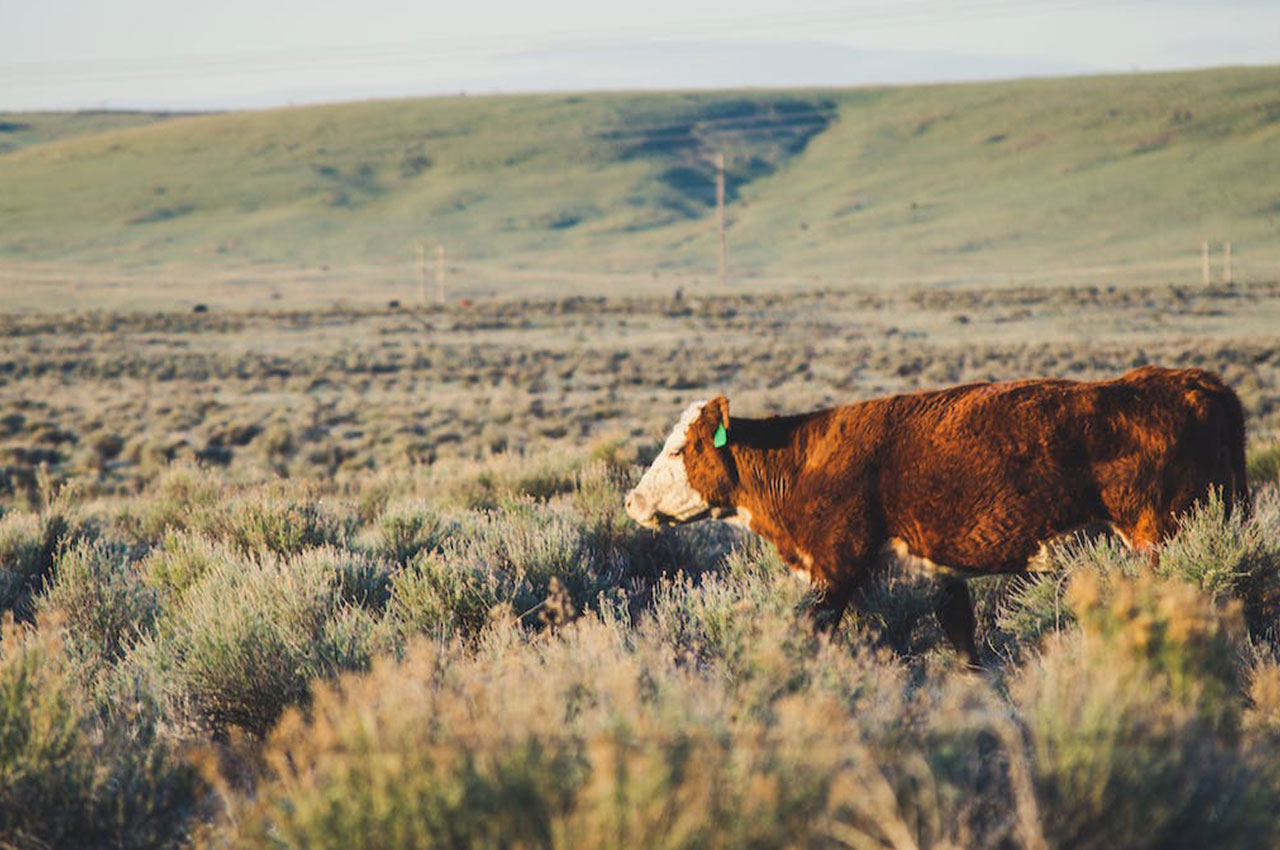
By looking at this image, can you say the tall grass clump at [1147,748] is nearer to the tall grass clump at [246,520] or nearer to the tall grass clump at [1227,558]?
the tall grass clump at [1227,558]

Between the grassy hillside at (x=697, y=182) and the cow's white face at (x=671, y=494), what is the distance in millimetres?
74620

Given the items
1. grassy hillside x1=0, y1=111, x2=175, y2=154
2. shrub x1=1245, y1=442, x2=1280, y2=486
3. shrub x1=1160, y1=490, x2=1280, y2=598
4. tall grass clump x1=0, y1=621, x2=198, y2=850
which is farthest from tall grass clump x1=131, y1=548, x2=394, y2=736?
grassy hillside x1=0, y1=111, x2=175, y2=154

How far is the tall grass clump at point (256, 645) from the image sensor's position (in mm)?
4691

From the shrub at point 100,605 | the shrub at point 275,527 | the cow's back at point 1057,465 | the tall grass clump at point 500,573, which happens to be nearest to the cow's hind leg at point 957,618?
the cow's back at point 1057,465

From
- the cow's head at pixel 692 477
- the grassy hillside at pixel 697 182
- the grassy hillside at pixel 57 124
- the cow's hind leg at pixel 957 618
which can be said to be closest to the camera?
the cow's hind leg at pixel 957 618

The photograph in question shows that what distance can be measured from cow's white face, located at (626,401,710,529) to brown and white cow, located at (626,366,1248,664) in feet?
1.75

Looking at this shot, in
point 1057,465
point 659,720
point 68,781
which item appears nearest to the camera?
point 659,720

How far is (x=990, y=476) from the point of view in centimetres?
492

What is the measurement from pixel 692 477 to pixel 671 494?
148mm

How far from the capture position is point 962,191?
10731 centimetres

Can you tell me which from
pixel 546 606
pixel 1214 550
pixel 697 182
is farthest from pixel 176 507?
pixel 697 182

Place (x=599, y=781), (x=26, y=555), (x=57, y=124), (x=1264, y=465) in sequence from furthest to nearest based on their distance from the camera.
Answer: (x=57, y=124)
(x=1264, y=465)
(x=26, y=555)
(x=599, y=781)

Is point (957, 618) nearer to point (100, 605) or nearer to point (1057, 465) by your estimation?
point (1057, 465)

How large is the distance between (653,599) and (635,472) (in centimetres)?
359
